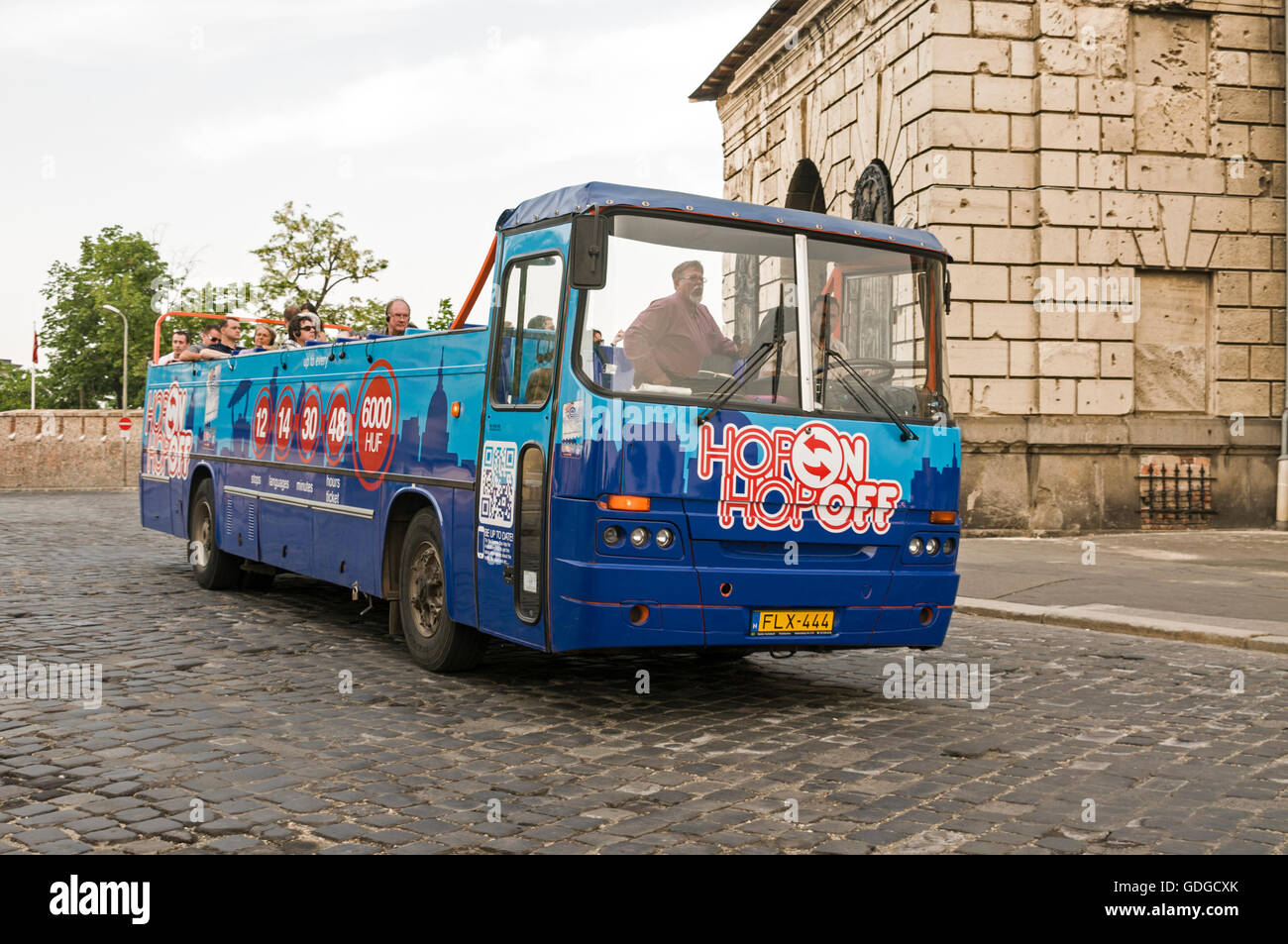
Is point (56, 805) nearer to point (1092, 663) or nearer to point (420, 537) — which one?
point (420, 537)

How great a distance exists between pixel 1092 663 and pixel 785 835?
4.89 meters

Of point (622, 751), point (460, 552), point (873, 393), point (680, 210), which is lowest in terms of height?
point (622, 751)

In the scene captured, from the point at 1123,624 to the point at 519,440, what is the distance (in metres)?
5.62

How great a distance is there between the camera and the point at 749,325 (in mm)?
7109

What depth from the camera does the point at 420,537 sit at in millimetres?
8344

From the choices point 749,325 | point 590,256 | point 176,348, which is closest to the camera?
point 590,256

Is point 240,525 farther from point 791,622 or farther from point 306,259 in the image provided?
point 306,259

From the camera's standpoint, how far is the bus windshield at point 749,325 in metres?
6.79

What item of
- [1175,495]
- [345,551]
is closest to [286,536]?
[345,551]

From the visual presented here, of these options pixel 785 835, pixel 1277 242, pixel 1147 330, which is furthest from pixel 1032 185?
pixel 785 835

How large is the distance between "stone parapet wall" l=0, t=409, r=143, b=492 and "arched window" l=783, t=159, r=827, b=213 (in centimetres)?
1863

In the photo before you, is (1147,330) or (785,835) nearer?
(785,835)

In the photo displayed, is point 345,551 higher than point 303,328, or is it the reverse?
point 303,328

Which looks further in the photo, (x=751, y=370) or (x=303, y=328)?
(x=303, y=328)
